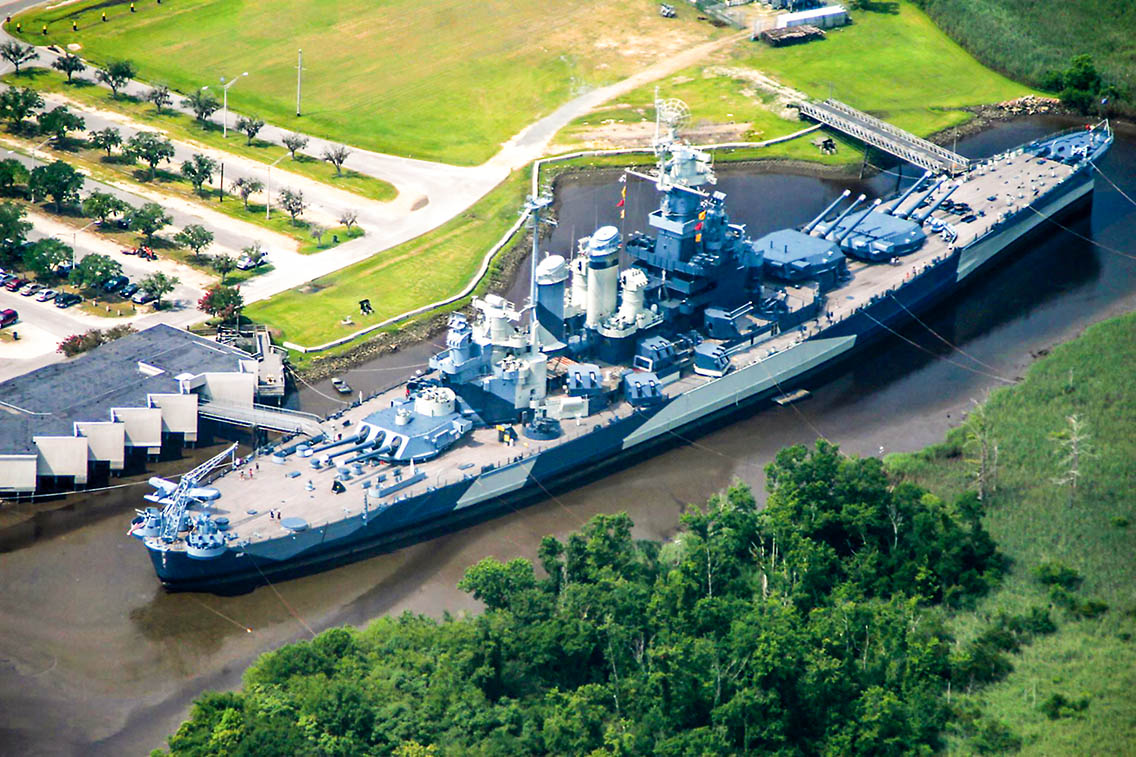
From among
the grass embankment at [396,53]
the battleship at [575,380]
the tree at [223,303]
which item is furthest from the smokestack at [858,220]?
the tree at [223,303]

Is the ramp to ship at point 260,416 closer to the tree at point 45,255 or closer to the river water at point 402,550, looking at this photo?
the river water at point 402,550

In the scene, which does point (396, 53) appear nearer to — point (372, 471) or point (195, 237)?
point (195, 237)

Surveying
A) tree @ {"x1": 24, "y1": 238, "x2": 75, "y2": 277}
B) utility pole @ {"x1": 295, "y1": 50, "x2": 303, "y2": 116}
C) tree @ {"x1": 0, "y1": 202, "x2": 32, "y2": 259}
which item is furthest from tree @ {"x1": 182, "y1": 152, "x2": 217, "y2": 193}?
utility pole @ {"x1": 295, "y1": 50, "x2": 303, "y2": 116}

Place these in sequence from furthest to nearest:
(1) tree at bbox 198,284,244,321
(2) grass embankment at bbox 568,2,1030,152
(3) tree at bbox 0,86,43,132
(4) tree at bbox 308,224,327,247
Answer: (2) grass embankment at bbox 568,2,1030,152, (3) tree at bbox 0,86,43,132, (4) tree at bbox 308,224,327,247, (1) tree at bbox 198,284,244,321

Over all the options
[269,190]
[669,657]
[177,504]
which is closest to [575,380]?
[177,504]

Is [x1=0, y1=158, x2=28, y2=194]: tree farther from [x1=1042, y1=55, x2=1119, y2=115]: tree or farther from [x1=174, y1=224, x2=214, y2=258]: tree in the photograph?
[x1=1042, y1=55, x2=1119, y2=115]: tree

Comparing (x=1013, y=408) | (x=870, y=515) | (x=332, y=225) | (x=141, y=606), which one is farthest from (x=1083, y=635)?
(x=332, y=225)
